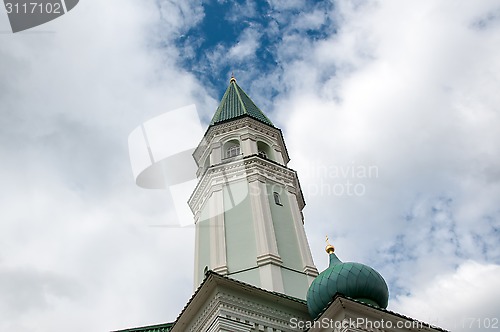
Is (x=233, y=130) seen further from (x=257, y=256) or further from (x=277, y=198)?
(x=257, y=256)

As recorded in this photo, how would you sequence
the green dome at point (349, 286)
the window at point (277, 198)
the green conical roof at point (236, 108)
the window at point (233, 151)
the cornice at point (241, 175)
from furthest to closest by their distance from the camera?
the green conical roof at point (236, 108) → the window at point (233, 151) → the cornice at point (241, 175) → the window at point (277, 198) → the green dome at point (349, 286)

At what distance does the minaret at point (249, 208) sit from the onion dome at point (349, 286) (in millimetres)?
2184

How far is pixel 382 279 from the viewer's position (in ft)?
38.2

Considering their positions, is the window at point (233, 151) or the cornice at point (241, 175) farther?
the window at point (233, 151)

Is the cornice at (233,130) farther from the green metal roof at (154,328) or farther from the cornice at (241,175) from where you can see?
the green metal roof at (154,328)

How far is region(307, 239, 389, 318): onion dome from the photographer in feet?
36.9

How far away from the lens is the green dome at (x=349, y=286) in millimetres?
11234

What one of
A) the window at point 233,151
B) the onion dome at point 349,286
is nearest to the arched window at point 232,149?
the window at point 233,151

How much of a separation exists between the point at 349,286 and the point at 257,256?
3.78 m

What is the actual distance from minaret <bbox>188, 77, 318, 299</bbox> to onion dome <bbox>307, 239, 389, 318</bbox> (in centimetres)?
218

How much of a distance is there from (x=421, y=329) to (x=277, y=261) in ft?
13.7

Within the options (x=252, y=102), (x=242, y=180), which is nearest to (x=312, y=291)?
(x=242, y=180)

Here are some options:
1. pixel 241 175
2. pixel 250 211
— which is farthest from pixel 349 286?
pixel 241 175

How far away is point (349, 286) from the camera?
1122 centimetres
